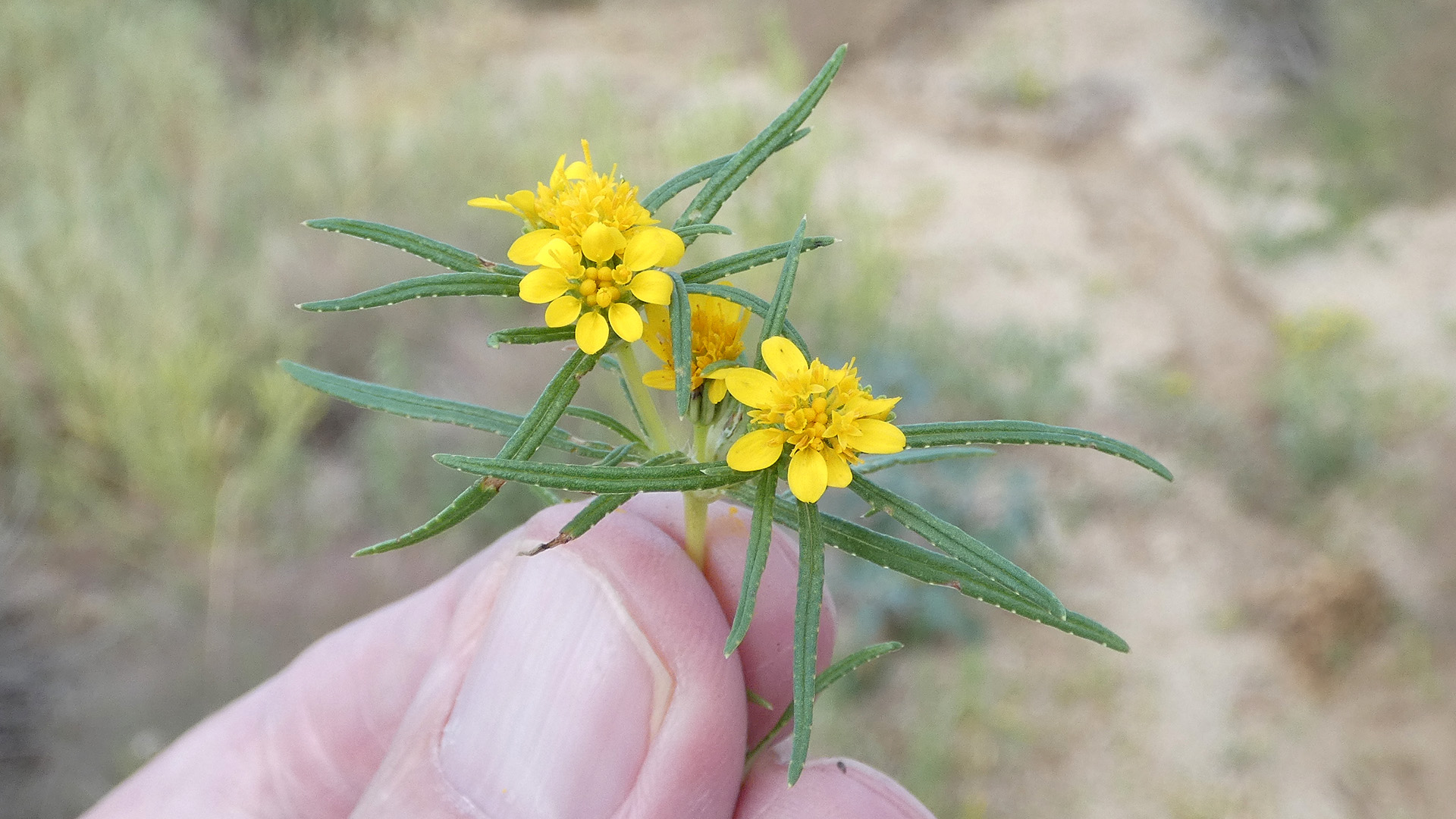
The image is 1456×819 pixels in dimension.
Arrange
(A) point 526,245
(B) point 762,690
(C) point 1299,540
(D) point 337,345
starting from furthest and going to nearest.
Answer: (D) point 337,345 → (C) point 1299,540 → (B) point 762,690 → (A) point 526,245

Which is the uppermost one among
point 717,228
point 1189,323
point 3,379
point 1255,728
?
point 1189,323

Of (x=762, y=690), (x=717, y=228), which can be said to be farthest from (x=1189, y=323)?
(x=717, y=228)

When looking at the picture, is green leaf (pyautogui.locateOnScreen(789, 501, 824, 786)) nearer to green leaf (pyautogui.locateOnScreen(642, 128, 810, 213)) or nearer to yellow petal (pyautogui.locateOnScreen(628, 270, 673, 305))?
yellow petal (pyautogui.locateOnScreen(628, 270, 673, 305))

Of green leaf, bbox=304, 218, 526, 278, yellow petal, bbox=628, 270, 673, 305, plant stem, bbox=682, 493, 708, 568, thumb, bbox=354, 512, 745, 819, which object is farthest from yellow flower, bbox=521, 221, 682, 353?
thumb, bbox=354, 512, 745, 819

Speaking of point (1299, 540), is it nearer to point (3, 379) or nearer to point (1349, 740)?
point (1349, 740)

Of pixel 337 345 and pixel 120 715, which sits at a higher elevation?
pixel 337 345

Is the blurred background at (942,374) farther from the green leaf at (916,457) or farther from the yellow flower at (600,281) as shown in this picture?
the yellow flower at (600,281)

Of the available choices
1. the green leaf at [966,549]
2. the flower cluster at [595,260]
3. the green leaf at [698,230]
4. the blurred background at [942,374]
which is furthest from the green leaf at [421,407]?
the blurred background at [942,374]
